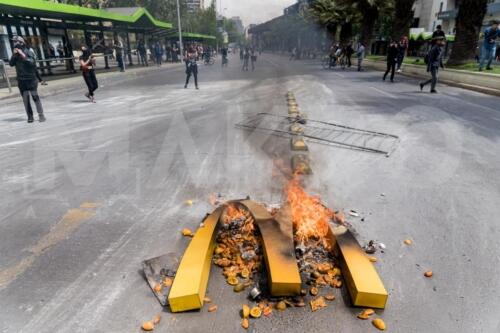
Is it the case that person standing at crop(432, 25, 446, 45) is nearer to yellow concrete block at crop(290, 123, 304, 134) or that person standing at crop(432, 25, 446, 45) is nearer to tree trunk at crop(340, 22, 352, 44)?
yellow concrete block at crop(290, 123, 304, 134)

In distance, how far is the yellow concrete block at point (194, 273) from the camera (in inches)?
103

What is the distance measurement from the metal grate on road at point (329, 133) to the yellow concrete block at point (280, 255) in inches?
137

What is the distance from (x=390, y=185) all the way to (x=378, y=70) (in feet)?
72.0

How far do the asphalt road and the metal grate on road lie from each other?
1.08 feet

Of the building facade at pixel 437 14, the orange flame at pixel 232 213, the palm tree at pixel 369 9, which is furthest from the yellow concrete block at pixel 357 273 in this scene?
the building facade at pixel 437 14

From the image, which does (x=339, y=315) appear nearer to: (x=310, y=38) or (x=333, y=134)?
(x=333, y=134)

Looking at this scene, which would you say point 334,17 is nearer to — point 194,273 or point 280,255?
point 280,255

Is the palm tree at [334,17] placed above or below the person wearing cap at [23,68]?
above

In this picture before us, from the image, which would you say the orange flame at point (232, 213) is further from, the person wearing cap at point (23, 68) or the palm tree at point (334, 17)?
the palm tree at point (334, 17)

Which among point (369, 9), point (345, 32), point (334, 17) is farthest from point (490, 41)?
point (334, 17)

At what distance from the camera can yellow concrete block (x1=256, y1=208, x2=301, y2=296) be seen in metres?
2.68

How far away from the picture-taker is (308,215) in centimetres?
367

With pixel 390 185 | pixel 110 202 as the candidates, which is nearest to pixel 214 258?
pixel 110 202

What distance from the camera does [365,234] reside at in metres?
3.63
